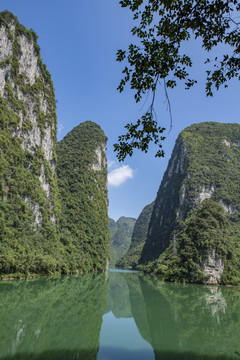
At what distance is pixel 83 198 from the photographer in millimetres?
62281

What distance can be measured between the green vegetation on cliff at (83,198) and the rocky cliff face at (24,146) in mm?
7483

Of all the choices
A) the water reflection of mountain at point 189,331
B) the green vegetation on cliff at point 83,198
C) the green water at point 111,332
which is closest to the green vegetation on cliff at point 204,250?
the green vegetation on cliff at point 83,198

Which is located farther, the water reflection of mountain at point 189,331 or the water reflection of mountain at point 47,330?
the water reflection of mountain at point 189,331

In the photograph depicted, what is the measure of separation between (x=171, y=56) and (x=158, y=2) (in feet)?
3.44

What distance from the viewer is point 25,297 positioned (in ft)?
48.3

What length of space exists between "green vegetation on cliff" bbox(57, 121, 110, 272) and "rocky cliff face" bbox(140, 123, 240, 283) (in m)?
20.1

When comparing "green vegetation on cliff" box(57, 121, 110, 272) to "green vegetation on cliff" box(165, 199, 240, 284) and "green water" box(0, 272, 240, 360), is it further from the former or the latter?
"green water" box(0, 272, 240, 360)

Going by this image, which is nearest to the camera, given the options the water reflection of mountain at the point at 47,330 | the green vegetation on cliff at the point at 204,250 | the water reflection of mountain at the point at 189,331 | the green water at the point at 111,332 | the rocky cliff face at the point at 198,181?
the water reflection of mountain at the point at 47,330

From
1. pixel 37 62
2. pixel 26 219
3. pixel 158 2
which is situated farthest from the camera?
pixel 37 62

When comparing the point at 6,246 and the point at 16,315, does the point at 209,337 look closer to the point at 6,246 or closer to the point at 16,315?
the point at 16,315

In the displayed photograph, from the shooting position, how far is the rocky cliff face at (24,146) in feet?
104

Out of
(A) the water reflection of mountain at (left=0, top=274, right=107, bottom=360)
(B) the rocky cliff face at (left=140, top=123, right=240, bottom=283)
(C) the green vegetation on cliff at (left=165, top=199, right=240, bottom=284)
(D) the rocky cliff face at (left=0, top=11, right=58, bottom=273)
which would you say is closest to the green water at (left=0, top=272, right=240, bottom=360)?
(A) the water reflection of mountain at (left=0, top=274, right=107, bottom=360)

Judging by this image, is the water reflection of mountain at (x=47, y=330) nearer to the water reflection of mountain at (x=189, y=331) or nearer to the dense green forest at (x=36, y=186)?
the water reflection of mountain at (x=189, y=331)

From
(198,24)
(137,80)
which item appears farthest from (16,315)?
(198,24)
